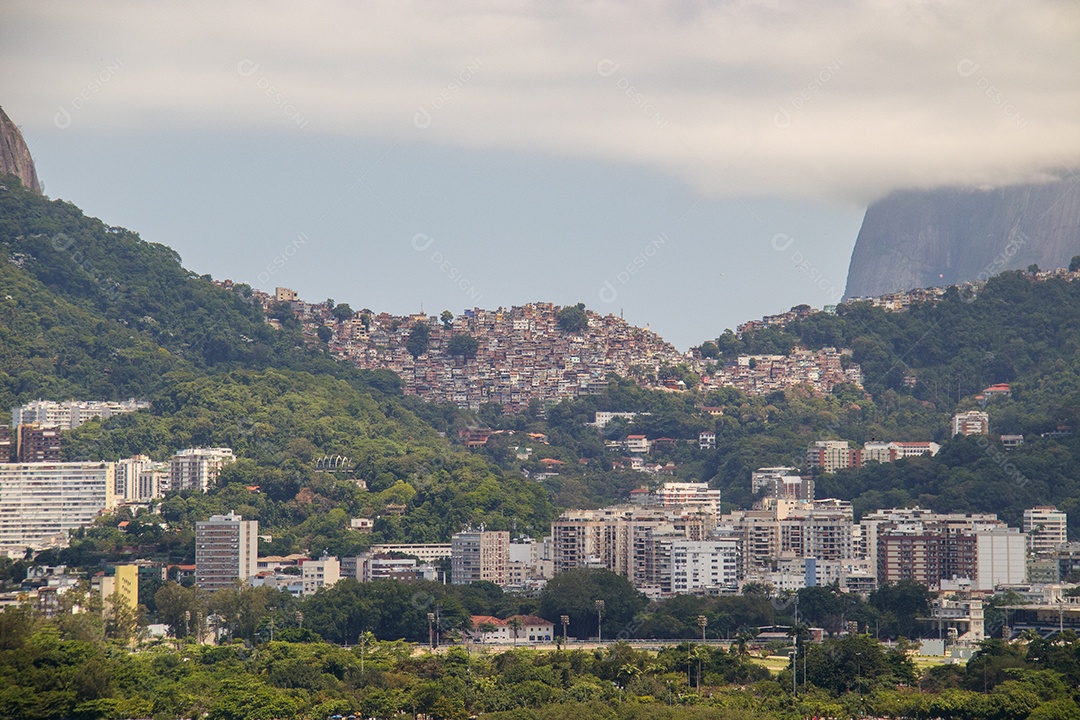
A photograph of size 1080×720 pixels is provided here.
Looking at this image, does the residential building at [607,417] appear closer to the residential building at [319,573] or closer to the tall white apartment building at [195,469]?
the tall white apartment building at [195,469]

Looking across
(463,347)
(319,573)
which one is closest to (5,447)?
(319,573)

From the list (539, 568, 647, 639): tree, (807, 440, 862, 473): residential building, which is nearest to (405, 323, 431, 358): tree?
(807, 440, 862, 473): residential building

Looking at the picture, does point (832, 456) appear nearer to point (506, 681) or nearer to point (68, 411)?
point (68, 411)

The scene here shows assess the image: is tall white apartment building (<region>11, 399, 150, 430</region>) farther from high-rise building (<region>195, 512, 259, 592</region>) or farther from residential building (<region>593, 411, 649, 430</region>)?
residential building (<region>593, 411, 649, 430</region>)

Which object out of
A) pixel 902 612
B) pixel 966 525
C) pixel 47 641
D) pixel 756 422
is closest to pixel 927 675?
pixel 902 612

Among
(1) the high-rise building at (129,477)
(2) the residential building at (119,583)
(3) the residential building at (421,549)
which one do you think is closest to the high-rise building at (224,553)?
(2) the residential building at (119,583)

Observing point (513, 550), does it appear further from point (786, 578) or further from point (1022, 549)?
point (1022, 549)
